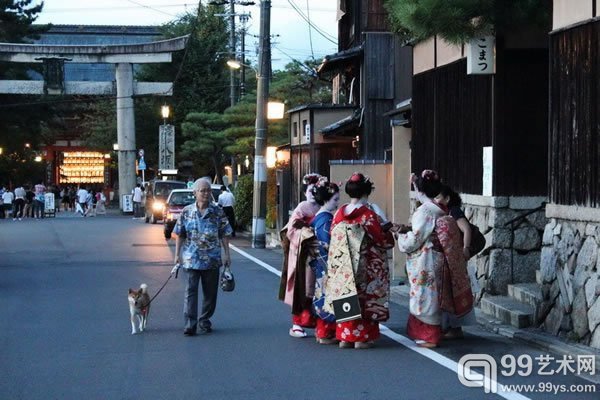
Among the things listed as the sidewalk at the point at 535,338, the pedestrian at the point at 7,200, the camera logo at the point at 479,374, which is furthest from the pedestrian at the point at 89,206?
the camera logo at the point at 479,374

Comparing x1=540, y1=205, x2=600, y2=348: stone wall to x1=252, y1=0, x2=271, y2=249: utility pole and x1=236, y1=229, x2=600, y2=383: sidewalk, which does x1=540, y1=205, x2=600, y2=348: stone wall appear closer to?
x1=236, y1=229, x2=600, y2=383: sidewalk

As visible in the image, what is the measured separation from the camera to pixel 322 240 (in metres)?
12.3

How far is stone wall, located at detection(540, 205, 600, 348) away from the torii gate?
1691 inches

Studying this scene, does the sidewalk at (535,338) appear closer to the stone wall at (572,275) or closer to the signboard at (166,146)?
the stone wall at (572,275)

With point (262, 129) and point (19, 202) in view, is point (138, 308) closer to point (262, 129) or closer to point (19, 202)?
point (262, 129)

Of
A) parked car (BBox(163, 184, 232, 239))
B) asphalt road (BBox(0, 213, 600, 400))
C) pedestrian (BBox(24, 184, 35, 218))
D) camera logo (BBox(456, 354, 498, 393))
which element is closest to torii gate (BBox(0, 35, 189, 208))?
pedestrian (BBox(24, 184, 35, 218))

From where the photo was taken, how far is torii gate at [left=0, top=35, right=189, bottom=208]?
52906 millimetres

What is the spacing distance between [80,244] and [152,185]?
1836 cm

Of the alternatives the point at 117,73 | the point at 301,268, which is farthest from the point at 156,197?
the point at 301,268

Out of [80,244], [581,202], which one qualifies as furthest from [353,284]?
[80,244]

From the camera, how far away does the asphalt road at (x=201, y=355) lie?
931cm

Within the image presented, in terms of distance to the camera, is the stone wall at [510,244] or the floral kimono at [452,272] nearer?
the floral kimono at [452,272]

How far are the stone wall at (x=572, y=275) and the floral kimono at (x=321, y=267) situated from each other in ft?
8.50

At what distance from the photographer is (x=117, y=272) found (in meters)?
21.5
